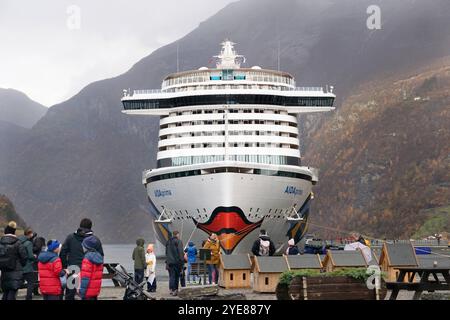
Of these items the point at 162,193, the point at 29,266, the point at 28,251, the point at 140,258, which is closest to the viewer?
the point at 28,251

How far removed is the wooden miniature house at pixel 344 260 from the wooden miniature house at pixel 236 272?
2561 mm

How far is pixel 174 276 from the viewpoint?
24.3 meters

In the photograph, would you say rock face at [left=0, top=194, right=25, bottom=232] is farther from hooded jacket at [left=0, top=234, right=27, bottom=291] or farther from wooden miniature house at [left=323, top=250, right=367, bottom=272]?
hooded jacket at [left=0, top=234, right=27, bottom=291]

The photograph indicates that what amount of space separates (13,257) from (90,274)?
258 centimetres

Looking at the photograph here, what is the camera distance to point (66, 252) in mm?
18922

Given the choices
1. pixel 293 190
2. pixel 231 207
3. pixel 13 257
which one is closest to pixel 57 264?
pixel 13 257

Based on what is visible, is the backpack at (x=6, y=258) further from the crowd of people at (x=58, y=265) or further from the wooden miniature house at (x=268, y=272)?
the wooden miniature house at (x=268, y=272)

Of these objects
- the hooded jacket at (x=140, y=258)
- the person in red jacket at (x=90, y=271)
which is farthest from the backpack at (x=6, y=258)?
the hooded jacket at (x=140, y=258)

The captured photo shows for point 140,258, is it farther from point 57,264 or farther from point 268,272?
point 57,264

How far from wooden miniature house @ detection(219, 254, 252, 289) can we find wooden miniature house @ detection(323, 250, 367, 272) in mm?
2561

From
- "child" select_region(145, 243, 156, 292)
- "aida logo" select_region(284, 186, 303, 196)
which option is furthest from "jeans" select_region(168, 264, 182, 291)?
"aida logo" select_region(284, 186, 303, 196)

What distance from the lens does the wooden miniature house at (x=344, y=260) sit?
24047 millimetres

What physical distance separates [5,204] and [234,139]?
12107cm
